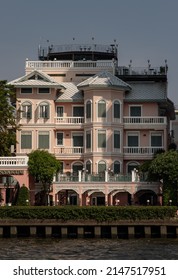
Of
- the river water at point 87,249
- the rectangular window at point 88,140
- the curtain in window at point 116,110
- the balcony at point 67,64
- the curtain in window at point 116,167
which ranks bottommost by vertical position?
the river water at point 87,249

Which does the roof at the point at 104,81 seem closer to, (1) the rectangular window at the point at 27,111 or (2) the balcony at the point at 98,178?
Answer: (1) the rectangular window at the point at 27,111

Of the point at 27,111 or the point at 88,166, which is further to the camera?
the point at 27,111

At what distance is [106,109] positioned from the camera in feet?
214

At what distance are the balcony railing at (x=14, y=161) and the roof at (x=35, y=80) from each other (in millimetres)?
8692

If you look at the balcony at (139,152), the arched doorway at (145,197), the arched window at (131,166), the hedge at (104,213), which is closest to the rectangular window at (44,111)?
the balcony at (139,152)

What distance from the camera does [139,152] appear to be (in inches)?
2581

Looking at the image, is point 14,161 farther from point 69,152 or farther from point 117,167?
point 117,167

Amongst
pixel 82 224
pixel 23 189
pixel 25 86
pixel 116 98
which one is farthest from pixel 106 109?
pixel 82 224

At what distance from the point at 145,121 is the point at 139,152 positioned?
3.27m

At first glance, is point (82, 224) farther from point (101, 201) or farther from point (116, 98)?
point (116, 98)

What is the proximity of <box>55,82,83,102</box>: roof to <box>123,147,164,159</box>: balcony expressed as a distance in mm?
7280

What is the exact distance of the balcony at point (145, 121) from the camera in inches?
2596

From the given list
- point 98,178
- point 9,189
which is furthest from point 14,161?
point 98,178

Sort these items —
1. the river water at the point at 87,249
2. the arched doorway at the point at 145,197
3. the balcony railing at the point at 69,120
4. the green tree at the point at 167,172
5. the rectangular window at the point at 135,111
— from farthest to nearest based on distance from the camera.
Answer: the rectangular window at the point at 135,111
the balcony railing at the point at 69,120
the arched doorway at the point at 145,197
the green tree at the point at 167,172
the river water at the point at 87,249
